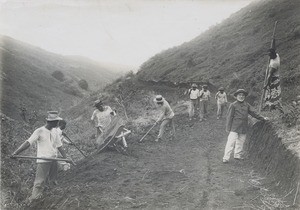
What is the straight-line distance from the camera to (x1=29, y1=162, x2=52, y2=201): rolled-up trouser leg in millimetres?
6864

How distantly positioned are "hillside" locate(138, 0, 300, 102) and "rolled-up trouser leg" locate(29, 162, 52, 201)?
811 centimetres

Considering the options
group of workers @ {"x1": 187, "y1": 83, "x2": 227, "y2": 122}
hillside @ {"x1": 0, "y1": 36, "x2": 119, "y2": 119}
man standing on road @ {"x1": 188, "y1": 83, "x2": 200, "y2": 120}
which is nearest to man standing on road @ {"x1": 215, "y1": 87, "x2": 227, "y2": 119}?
group of workers @ {"x1": 187, "y1": 83, "x2": 227, "y2": 122}

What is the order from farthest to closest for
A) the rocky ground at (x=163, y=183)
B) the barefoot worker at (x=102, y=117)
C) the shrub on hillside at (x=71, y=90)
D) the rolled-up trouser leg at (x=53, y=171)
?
the shrub on hillside at (x=71, y=90) → the barefoot worker at (x=102, y=117) → the rolled-up trouser leg at (x=53, y=171) → the rocky ground at (x=163, y=183)

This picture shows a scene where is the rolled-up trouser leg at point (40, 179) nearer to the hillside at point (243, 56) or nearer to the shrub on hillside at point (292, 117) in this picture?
the shrub on hillside at point (292, 117)

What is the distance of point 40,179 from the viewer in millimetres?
6973

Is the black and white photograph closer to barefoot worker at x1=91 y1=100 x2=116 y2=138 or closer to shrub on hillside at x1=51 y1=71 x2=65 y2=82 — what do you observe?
barefoot worker at x1=91 y1=100 x2=116 y2=138

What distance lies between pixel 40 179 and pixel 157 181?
2297mm

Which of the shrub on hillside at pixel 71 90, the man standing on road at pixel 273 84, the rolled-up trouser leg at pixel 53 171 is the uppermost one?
the man standing on road at pixel 273 84

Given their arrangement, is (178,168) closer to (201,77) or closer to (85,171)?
(85,171)

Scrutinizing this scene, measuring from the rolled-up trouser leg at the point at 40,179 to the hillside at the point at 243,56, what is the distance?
26.6ft

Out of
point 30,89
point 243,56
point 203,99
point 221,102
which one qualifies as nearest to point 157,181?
point 221,102

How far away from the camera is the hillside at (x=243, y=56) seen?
16500 millimetres

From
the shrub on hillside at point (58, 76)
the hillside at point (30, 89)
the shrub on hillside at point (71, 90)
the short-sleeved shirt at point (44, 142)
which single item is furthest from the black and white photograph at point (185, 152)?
the shrub on hillside at point (58, 76)

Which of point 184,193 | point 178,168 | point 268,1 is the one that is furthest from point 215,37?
point 184,193
